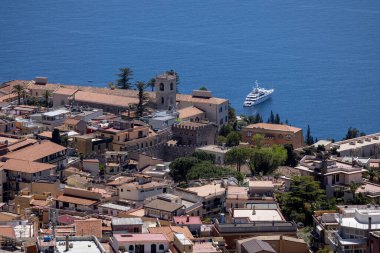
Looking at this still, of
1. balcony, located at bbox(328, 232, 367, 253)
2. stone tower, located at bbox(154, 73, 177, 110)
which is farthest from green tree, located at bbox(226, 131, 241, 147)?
balcony, located at bbox(328, 232, 367, 253)

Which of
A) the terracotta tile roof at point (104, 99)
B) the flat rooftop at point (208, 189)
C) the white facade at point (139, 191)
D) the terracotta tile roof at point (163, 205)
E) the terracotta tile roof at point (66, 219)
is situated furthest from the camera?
the terracotta tile roof at point (104, 99)

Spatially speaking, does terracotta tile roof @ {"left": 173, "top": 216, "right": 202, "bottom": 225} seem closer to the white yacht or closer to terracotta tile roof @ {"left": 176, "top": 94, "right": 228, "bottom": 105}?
terracotta tile roof @ {"left": 176, "top": 94, "right": 228, "bottom": 105}

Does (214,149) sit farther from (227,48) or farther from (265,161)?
(227,48)

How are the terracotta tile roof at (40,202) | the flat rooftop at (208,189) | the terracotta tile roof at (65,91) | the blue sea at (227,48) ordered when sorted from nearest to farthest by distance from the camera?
the terracotta tile roof at (40,202), the flat rooftop at (208,189), the terracotta tile roof at (65,91), the blue sea at (227,48)

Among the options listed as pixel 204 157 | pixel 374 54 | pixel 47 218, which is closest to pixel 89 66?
pixel 374 54

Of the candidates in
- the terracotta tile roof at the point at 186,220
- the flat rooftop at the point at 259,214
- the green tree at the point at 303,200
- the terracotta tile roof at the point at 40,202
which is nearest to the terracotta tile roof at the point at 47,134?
the terracotta tile roof at the point at 40,202

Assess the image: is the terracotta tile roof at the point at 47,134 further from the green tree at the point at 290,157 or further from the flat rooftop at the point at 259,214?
the flat rooftop at the point at 259,214
